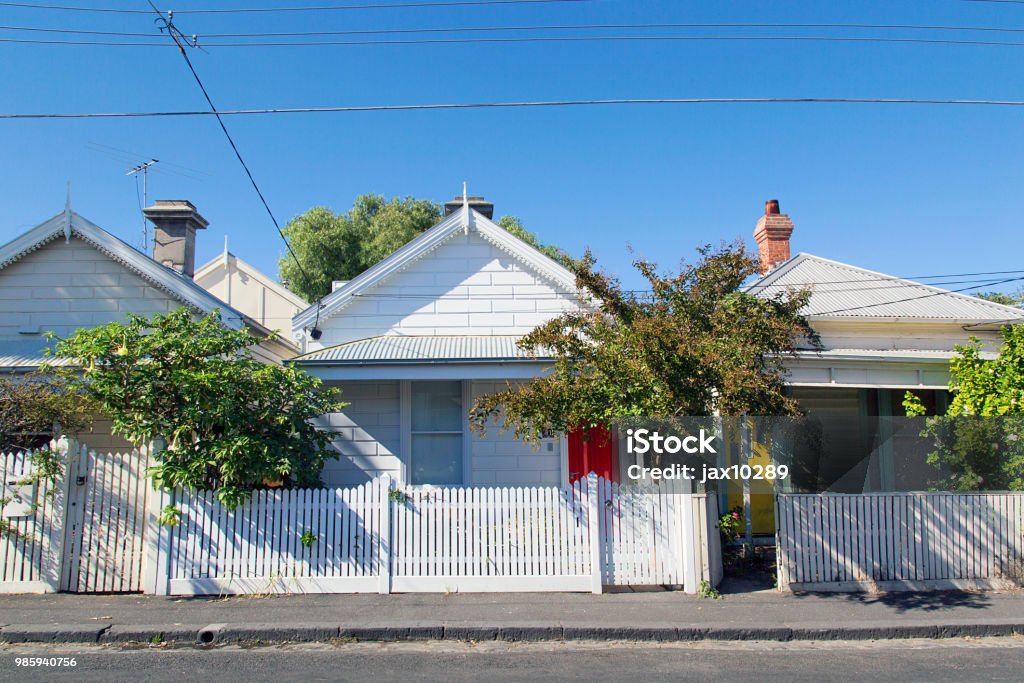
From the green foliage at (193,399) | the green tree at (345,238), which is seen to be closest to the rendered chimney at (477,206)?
the green foliage at (193,399)

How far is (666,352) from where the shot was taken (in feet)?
24.8

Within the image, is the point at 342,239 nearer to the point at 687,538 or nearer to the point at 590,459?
the point at 590,459

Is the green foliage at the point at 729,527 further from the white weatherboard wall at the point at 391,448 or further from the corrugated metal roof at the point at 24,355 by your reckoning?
the corrugated metal roof at the point at 24,355

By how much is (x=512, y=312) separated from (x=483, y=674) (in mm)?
6968

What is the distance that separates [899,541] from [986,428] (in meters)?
1.85

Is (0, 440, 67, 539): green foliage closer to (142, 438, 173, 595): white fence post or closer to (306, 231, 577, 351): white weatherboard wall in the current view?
(142, 438, 173, 595): white fence post

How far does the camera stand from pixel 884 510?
856 centimetres

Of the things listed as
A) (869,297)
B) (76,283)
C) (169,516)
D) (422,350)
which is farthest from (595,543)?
(76,283)

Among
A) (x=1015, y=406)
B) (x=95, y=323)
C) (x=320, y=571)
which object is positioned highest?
(x=95, y=323)

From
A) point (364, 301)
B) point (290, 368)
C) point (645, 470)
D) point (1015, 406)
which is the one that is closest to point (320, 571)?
point (290, 368)

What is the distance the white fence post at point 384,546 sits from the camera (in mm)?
A: 8242

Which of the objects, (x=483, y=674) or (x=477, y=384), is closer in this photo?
(x=483, y=674)

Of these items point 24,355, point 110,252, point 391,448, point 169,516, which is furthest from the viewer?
point 110,252

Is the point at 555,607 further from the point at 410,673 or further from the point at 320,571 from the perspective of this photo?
the point at 320,571
